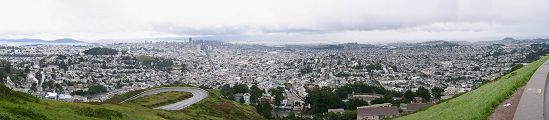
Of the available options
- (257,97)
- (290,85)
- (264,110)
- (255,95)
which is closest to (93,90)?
(255,95)

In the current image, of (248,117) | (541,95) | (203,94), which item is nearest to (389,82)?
(203,94)

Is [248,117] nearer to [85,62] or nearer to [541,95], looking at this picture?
[541,95]

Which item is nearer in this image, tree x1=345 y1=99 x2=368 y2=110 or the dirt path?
the dirt path

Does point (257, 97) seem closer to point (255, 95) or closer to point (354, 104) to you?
point (255, 95)

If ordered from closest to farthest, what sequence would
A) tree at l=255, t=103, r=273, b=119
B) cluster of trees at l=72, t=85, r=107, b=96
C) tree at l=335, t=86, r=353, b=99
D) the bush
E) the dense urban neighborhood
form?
the bush
tree at l=255, t=103, r=273, b=119
the dense urban neighborhood
tree at l=335, t=86, r=353, b=99
cluster of trees at l=72, t=85, r=107, b=96

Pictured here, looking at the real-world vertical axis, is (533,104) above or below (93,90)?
above

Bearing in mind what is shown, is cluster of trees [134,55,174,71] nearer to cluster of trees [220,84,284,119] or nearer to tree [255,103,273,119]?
cluster of trees [220,84,284,119]

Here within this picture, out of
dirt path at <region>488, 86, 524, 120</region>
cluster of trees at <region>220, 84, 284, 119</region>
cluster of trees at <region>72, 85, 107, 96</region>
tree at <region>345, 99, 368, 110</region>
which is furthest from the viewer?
cluster of trees at <region>72, 85, 107, 96</region>

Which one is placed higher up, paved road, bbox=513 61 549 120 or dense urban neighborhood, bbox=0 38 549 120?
paved road, bbox=513 61 549 120

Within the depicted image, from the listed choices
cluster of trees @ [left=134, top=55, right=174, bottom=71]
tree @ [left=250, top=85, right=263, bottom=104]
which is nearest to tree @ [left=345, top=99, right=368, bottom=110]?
tree @ [left=250, top=85, right=263, bottom=104]
